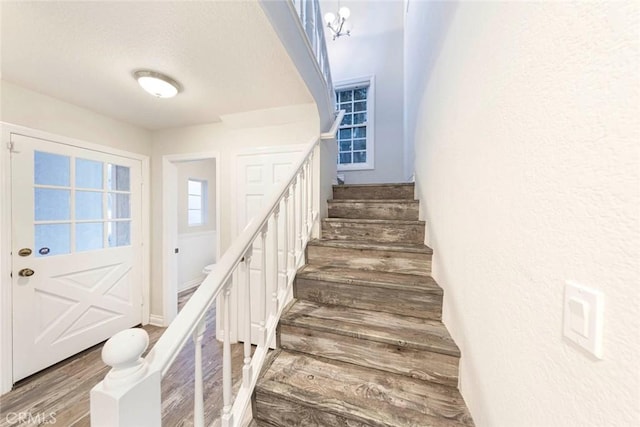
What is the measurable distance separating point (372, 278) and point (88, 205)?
2.79 m

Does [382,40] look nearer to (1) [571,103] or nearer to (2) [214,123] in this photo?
(2) [214,123]

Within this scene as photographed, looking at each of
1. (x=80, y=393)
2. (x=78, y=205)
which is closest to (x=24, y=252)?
(x=78, y=205)

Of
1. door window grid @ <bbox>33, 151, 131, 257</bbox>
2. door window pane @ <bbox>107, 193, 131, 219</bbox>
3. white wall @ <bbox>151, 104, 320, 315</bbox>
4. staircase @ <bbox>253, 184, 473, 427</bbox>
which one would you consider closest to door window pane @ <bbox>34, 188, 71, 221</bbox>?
door window grid @ <bbox>33, 151, 131, 257</bbox>

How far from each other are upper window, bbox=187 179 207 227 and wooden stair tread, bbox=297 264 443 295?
11.2 feet

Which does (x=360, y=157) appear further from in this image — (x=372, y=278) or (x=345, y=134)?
(x=372, y=278)

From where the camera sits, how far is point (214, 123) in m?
2.55

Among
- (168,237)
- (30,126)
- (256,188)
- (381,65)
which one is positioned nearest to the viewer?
(30,126)

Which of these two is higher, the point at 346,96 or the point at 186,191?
the point at 346,96

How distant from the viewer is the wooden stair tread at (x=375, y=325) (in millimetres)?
1127

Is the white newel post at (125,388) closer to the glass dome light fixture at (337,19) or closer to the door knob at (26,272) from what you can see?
the door knob at (26,272)

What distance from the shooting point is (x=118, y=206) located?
2.57 m

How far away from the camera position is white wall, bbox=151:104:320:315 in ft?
7.37

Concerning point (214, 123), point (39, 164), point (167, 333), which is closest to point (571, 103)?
point (167, 333)

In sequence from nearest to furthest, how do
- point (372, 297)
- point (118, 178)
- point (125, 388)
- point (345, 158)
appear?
1. point (125, 388)
2. point (372, 297)
3. point (118, 178)
4. point (345, 158)
